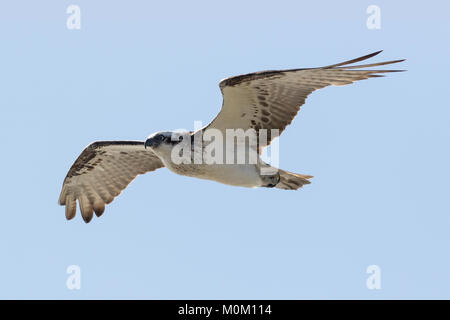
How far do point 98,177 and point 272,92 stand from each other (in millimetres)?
4166

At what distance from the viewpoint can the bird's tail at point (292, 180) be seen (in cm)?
1193

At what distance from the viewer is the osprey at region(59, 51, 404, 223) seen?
10.5 metres

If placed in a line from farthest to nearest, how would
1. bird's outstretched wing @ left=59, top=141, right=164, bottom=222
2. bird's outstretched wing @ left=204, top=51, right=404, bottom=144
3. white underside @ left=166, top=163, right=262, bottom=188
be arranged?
1. bird's outstretched wing @ left=59, top=141, right=164, bottom=222
2. white underside @ left=166, top=163, right=262, bottom=188
3. bird's outstretched wing @ left=204, top=51, right=404, bottom=144

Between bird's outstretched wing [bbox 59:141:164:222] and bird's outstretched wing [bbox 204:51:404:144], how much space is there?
2533 millimetres

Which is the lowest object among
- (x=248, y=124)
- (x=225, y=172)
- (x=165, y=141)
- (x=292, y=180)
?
(x=292, y=180)

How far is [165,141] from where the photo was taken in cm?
1152

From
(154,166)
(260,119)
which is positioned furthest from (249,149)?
(154,166)

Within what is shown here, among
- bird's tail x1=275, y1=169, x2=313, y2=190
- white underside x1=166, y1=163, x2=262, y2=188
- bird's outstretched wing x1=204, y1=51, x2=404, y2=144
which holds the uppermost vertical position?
bird's outstretched wing x1=204, y1=51, x2=404, y2=144

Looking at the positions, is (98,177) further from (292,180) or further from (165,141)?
(292,180)

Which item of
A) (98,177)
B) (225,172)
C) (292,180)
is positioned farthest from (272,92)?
(98,177)

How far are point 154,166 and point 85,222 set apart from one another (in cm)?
151

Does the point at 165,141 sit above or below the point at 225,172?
above

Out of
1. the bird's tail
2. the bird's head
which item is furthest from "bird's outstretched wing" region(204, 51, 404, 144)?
the bird's tail

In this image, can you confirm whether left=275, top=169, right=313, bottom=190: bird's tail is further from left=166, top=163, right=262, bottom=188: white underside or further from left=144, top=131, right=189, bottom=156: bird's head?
left=144, top=131, right=189, bottom=156: bird's head
